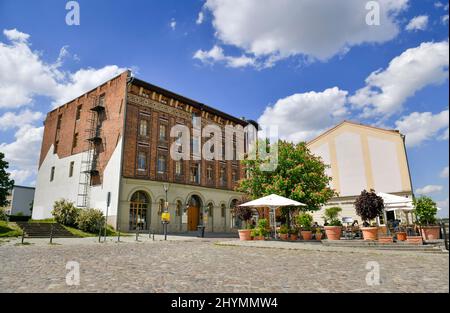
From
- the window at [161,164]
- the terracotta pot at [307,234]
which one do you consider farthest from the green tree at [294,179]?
the window at [161,164]

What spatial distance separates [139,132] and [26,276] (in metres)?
21.2

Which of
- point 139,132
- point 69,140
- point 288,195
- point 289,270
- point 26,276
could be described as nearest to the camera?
point 26,276

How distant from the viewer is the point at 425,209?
13844 mm

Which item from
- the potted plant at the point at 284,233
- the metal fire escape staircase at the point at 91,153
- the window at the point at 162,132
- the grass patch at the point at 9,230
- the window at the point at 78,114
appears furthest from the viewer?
the window at the point at 78,114

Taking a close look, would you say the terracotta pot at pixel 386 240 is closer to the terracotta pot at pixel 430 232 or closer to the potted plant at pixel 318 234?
the terracotta pot at pixel 430 232

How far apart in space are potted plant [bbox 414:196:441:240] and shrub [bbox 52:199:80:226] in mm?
22742

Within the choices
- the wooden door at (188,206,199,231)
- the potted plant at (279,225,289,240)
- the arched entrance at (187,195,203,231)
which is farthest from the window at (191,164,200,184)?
the potted plant at (279,225,289,240)

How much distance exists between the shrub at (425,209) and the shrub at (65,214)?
22.7 metres

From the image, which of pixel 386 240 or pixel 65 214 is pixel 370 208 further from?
pixel 65 214

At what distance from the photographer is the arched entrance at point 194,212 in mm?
29981

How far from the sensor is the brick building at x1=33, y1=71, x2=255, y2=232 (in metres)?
25.4

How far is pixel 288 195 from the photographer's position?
62.8 ft
